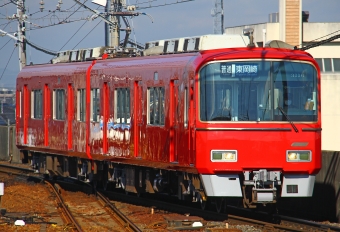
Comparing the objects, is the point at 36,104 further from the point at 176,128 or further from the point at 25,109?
the point at 176,128

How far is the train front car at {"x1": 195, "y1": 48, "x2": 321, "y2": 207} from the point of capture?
46.0ft

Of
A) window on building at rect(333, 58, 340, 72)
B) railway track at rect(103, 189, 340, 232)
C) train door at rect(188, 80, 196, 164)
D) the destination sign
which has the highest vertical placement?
window on building at rect(333, 58, 340, 72)

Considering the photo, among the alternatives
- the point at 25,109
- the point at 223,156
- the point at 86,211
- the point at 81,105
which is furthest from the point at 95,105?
the point at 223,156

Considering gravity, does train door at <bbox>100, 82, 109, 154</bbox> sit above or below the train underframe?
above

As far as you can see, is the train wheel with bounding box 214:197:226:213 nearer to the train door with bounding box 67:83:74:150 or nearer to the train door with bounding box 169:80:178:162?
the train door with bounding box 169:80:178:162

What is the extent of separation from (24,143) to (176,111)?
32.9 feet

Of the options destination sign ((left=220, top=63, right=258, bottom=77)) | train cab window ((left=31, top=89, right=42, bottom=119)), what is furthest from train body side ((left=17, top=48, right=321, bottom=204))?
train cab window ((left=31, top=89, right=42, bottom=119))

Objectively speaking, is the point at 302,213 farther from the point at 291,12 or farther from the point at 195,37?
the point at 291,12

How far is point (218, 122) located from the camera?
14016 millimetres

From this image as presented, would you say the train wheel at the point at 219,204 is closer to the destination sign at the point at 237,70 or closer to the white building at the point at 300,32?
the destination sign at the point at 237,70

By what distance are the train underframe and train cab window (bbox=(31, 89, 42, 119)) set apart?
3.68 ft

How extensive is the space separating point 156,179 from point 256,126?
3477mm

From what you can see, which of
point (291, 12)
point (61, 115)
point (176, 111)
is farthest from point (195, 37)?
point (291, 12)

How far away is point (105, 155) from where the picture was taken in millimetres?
18906
